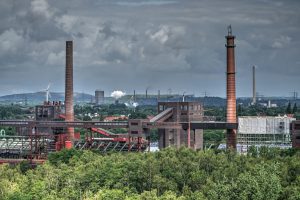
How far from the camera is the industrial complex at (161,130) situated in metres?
85.4

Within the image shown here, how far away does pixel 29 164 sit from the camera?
268 ft

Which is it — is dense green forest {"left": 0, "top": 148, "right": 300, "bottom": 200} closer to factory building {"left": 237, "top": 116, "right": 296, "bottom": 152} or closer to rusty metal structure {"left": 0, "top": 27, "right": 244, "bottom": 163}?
rusty metal structure {"left": 0, "top": 27, "right": 244, "bottom": 163}

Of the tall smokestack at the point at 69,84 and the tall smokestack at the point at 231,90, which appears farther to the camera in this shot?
the tall smokestack at the point at 69,84

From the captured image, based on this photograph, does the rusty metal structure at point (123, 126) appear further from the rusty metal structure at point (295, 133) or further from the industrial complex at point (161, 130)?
the rusty metal structure at point (295, 133)

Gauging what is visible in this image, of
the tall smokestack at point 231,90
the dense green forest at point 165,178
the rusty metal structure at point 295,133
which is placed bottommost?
the dense green forest at point 165,178

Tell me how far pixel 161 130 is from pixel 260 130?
41.2 ft

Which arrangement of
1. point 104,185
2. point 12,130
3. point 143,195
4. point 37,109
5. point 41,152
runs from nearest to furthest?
1. point 143,195
2. point 104,185
3. point 41,152
4. point 37,109
5. point 12,130

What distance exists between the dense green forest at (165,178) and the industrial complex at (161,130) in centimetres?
1382

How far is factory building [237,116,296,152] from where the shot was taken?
8988 centimetres

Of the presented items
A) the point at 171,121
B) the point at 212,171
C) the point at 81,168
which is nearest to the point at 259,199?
the point at 212,171

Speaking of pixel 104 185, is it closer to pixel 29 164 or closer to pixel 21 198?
pixel 21 198

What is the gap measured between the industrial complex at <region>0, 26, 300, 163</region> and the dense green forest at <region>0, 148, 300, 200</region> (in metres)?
13.8

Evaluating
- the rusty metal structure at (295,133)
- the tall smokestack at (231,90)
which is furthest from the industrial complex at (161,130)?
the rusty metal structure at (295,133)

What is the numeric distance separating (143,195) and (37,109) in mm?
59245
